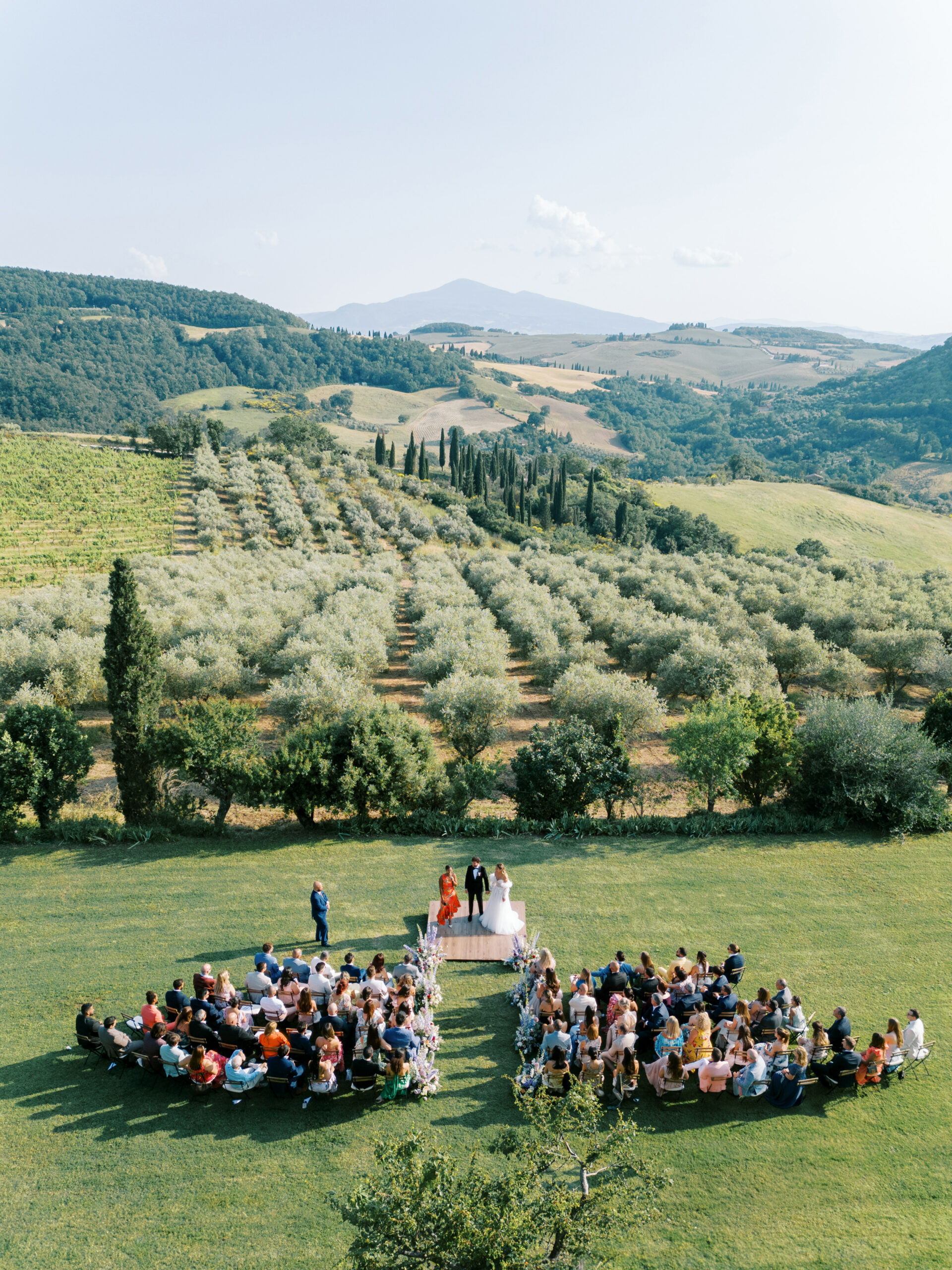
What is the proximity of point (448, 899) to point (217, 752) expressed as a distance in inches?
384

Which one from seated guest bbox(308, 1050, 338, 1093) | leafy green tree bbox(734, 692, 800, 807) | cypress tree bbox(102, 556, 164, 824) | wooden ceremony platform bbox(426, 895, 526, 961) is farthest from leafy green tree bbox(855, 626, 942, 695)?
seated guest bbox(308, 1050, 338, 1093)

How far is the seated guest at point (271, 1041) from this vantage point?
41.3ft

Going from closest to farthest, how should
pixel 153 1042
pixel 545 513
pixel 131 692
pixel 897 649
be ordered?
pixel 153 1042 < pixel 131 692 < pixel 897 649 < pixel 545 513

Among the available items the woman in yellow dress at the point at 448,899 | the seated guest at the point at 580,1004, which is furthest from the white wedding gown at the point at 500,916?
the seated guest at the point at 580,1004

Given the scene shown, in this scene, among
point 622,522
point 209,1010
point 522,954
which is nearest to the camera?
point 209,1010

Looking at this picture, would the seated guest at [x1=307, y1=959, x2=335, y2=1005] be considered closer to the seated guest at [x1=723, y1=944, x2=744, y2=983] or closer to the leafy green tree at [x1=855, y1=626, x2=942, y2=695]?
the seated guest at [x1=723, y1=944, x2=744, y2=983]

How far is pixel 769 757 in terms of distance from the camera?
82.1 feet

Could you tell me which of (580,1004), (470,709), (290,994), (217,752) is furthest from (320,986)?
(470,709)

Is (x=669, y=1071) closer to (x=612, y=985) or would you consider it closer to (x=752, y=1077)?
(x=752, y=1077)

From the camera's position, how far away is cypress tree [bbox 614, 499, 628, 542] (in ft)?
352

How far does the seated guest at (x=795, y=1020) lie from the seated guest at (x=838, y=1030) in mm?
441

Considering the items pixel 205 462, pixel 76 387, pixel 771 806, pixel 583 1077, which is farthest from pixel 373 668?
pixel 76 387

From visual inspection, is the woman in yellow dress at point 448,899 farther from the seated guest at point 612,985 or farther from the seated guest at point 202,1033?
the seated guest at point 202,1033

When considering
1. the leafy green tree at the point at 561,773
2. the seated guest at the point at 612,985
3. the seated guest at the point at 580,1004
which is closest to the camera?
the seated guest at the point at 580,1004
